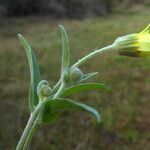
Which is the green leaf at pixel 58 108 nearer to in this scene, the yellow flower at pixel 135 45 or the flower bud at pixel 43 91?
the flower bud at pixel 43 91

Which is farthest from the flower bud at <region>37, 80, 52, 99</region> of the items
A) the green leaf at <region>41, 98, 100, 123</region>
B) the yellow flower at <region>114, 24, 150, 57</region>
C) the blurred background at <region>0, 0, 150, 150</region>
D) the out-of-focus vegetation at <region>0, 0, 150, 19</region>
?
the out-of-focus vegetation at <region>0, 0, 150, 19</region>

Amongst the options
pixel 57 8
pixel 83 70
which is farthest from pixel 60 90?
pixel 57 8

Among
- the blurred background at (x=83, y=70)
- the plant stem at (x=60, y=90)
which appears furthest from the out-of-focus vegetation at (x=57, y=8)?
the plant stem at (x=60, y=90)

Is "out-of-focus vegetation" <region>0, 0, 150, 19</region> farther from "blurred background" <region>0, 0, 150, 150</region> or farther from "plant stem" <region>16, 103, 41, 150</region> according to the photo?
"plant stem" <region>16, 103, 41, 150</region>

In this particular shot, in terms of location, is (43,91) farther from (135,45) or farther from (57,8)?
(57,8)

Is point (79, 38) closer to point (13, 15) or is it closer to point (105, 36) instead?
point (105, 36)
